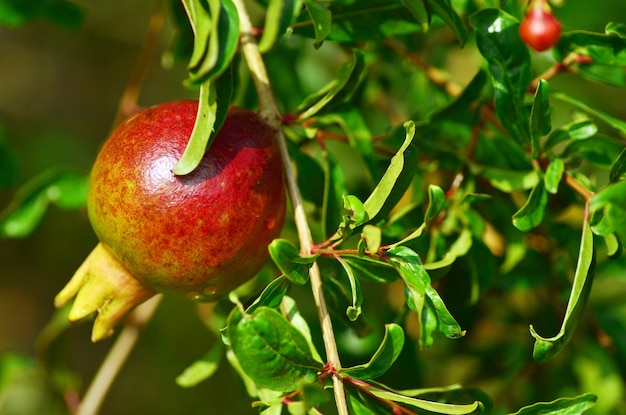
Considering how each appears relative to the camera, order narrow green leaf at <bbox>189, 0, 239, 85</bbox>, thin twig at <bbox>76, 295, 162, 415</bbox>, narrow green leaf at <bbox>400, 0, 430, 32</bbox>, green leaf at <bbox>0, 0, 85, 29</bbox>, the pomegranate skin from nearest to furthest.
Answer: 1. narrow green leaf at <bbox>189, 0, 239, 85</bbox>
2. the pomegranate skin
3. narrow green leaf at <bbox>400, 0, 430, 32</bbox>
4. green leaf at <bbox>0, 0, 85, 29</bbox>
5. thin twig at <bbox>76, 295, 162, 415</bbox>

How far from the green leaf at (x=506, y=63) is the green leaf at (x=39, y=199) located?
92 centimetres

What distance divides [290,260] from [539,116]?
1.49 ft

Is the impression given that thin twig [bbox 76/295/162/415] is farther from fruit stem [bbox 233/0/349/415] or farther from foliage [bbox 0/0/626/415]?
fruit stem [bbox 233/0/349/415]

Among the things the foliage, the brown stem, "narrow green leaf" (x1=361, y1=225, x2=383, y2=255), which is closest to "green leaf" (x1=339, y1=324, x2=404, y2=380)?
the foliage

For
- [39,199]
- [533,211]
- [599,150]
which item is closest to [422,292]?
[533,211]

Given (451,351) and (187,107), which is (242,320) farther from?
(451,351)

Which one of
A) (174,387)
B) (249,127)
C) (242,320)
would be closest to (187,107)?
(249,127)

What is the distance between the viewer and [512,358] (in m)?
1.77

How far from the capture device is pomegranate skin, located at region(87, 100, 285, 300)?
1013 millimetres

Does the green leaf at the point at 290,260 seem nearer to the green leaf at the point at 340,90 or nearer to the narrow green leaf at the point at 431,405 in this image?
the narrow green leaf at the point at 431,405

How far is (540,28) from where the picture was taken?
109 centimetres

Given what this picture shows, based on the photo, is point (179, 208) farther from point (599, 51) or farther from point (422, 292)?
point (599, 51)

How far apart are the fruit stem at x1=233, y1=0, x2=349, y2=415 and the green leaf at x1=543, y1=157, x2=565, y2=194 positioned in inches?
15.3

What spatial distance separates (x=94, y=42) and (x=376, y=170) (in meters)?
2.37
